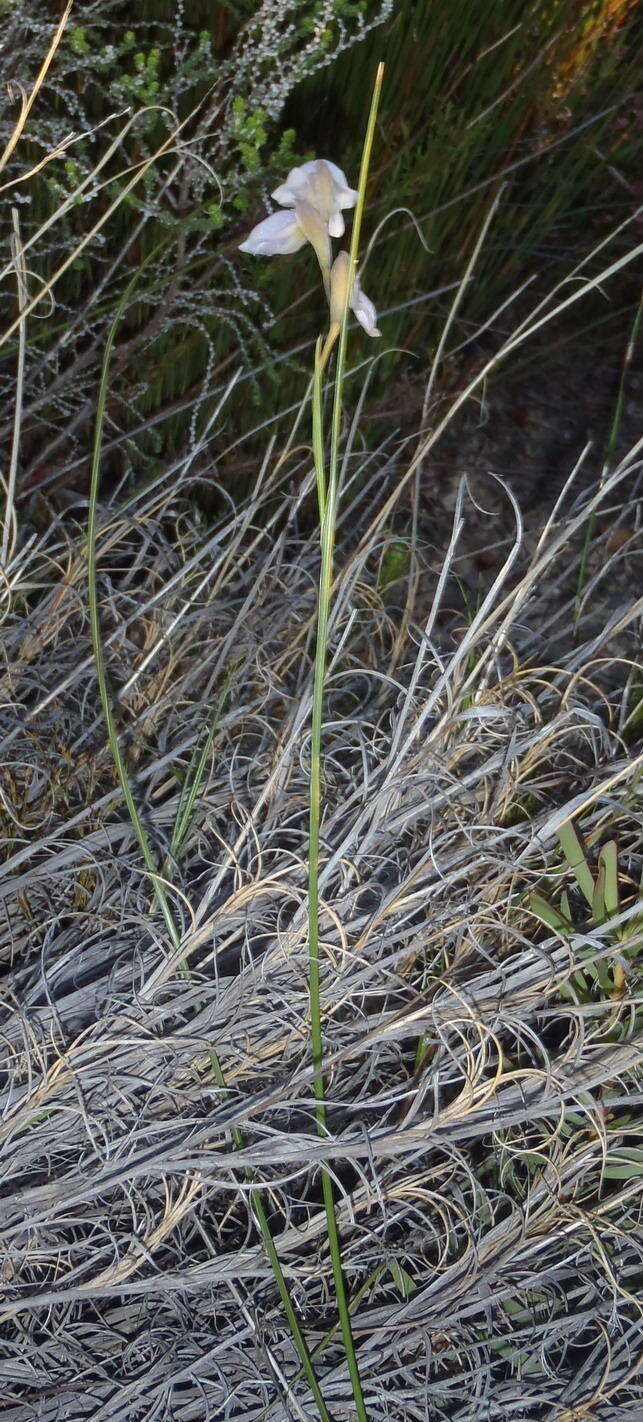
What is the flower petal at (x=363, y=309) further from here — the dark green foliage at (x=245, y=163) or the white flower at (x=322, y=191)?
the dark green foliage at (x=245, y=163)

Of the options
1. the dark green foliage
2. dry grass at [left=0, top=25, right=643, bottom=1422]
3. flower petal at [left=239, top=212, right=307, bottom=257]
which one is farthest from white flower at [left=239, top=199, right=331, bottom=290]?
the dark green foliage

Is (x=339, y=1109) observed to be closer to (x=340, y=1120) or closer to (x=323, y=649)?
(x=340, y=1120)

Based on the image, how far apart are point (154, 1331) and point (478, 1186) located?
0.23 metres

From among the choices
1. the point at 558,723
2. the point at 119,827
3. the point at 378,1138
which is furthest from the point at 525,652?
the point at 378,1138

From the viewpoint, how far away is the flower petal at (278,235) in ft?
1.75

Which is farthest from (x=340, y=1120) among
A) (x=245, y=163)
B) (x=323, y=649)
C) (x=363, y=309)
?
(x=245, y=163)

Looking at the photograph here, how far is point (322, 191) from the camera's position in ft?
1.67

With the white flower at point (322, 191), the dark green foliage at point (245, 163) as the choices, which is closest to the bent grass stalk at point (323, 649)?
the white flower at point (322, 191)

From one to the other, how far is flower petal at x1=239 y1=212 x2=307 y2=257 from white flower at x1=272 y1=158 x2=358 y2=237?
0.02 meters

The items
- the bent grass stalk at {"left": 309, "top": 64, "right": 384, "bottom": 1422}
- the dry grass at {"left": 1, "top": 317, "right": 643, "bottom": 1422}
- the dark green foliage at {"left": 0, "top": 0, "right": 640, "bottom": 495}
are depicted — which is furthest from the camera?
the dark green foliage at {"left": 0, "top": 0, "right": 640, "bottom": 495}

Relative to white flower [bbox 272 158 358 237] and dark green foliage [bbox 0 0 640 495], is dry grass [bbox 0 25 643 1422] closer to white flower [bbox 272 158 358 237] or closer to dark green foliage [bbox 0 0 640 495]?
white flower [bbox 272 158 358 237]

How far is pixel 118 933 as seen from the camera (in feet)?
2.75

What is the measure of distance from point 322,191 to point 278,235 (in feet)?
0.12

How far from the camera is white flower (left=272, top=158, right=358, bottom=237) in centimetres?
51
